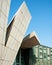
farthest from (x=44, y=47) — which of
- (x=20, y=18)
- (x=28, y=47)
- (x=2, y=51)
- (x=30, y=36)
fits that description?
(x=2, y=51)

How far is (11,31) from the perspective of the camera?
16.9 m

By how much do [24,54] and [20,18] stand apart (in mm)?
7787

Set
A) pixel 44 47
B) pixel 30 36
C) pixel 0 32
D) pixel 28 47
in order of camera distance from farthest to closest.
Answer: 1. pixel 44 47
2. pixel 28 47
3. pixel 30 36
4. pixel 0 32

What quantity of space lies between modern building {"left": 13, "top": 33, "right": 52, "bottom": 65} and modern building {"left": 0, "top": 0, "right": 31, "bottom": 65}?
2348 mm

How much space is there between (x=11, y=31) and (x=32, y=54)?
29.1 feet

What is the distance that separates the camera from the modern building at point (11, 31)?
603 inches

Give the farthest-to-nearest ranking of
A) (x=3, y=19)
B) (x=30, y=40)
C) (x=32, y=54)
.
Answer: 1. (x=32, y=54)
2. (x=30, y=40)
3. (x=3, y=19)

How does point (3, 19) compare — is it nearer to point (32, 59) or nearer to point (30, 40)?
point (30, 40)

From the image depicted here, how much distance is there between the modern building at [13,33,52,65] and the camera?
2244 centimetres

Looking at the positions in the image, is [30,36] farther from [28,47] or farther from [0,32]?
[0,32]

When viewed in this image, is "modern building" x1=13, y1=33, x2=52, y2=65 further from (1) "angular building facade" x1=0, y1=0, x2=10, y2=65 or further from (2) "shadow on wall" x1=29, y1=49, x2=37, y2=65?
(1) "angular building facade" x1=0, y1=0, x2=10, y2=65

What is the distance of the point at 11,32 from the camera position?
16.9 m

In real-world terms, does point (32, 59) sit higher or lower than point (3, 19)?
lower

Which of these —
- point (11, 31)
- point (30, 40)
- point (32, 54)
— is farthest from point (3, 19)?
point (32, 54)
